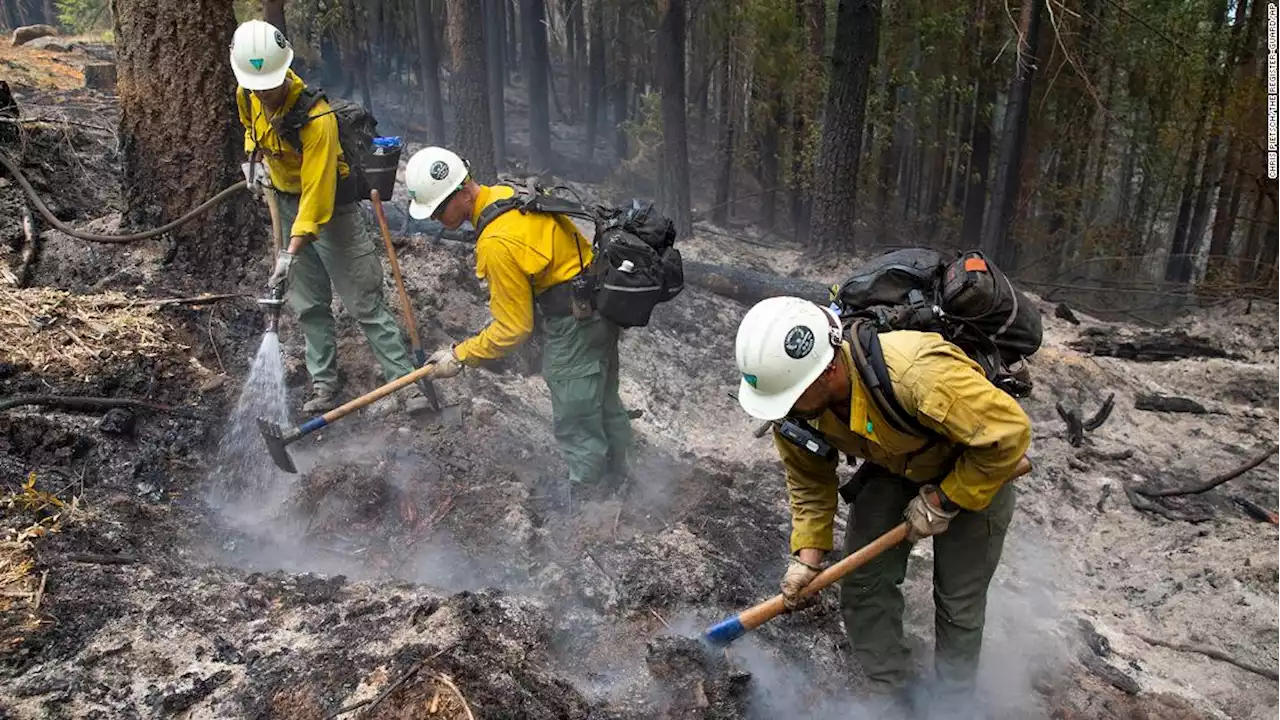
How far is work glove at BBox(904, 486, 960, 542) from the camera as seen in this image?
3.06 m

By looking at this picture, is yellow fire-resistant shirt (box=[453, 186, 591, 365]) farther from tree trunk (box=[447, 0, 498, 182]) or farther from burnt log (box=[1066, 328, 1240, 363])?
tree trunk (box=[447, 0, 498, 182])

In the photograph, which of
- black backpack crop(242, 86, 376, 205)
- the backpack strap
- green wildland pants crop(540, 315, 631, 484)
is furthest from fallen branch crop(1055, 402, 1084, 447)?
the backpack strap

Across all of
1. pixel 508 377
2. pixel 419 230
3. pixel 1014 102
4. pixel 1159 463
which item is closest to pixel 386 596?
pixel 508 377

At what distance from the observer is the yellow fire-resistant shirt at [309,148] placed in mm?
4809

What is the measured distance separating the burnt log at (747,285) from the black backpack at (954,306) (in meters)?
5.33

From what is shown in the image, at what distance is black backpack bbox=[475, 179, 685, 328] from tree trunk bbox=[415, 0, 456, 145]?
1164 centimetres

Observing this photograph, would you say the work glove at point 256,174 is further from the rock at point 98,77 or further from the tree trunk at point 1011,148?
the rock at point 98,77

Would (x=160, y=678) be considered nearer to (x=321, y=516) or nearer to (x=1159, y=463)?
(x=321, y=516)

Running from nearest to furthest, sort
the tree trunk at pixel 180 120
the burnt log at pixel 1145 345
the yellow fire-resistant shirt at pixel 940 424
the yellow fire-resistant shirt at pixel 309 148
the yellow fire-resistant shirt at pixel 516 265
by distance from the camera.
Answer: the yellow fire-resistant shirt at pixel 940 424
the yellow fire-resistant shirt at pixel 516 265
the yellow fire-resistant shirt at pixel 309 148
the tree trunk at pixel 180 120
the burnt log at pixel 1145 345

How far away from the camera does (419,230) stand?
26.6 feet

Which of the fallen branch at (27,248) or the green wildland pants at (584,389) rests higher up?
the fallen branch at (27,248)

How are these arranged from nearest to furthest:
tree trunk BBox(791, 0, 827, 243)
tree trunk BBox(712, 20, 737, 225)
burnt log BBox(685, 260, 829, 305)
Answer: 1. burnt log BBox(685, 260, 829, 305)
2. tree trunk BBox(791, 0, 827, 243)
3. tree trunk BBox(712, 20, 737, 225)

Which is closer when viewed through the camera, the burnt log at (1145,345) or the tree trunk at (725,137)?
the burnt log at (1145,345)

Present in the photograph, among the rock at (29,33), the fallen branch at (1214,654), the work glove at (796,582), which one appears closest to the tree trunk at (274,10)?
the rock at (29,33)
